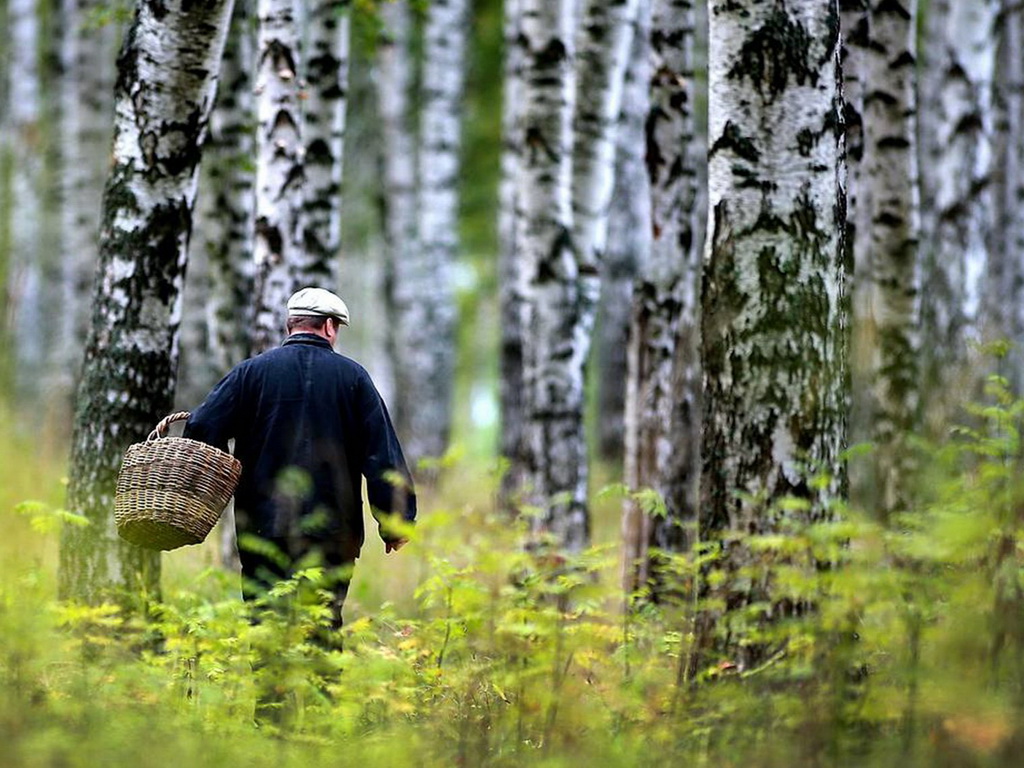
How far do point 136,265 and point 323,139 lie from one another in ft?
14.0

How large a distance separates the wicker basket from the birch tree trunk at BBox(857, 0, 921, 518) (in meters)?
5.55

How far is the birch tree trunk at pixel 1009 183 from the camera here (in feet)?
58.4

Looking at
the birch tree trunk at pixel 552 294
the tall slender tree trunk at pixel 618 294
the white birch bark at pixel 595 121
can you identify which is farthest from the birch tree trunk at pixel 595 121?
the tall slender tree trunk at pixel 618 294

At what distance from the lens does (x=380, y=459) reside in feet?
22.2

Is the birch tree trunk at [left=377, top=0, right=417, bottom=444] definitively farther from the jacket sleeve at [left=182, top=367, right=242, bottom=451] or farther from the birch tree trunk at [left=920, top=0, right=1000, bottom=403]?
the jacket sleeve at [left=182, top=367, right=242, bottom=451]

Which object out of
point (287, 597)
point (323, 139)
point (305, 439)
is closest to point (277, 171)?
point (323, 139)

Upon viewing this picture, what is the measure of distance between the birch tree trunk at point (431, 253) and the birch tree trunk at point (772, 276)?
41.7ft

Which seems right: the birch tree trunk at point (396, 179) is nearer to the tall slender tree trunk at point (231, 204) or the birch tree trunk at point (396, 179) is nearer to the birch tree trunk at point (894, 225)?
the tall slender tree trunk at point (231, 204)

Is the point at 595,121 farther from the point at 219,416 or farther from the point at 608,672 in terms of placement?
the point at 608,672

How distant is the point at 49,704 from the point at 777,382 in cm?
314

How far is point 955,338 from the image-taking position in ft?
44.3

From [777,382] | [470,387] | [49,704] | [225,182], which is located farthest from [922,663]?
[470,387]

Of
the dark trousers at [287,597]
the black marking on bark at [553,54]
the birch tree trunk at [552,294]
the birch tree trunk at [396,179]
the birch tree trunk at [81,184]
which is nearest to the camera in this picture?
the dark trousers at [287,597]

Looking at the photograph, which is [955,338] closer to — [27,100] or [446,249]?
[446,249]
